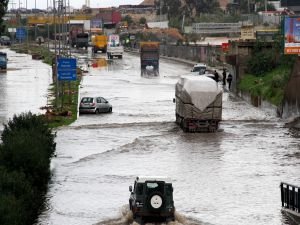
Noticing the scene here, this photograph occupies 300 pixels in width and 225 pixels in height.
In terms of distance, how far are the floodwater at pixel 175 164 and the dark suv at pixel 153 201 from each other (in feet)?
4.49

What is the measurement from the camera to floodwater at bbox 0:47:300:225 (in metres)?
36.9

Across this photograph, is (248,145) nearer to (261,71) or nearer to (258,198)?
(258,198)

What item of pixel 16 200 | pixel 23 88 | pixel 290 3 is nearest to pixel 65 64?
pixel 23 88

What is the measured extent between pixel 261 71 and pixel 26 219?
62133mm

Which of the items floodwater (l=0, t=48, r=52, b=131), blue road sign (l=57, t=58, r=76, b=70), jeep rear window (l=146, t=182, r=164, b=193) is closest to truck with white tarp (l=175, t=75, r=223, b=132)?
floodwater (l=0, t=48, r=52, b=131)

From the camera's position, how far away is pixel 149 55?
128 metres

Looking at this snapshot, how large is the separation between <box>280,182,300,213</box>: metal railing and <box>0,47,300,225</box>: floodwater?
1.70 feet

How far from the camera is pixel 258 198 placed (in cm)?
3925

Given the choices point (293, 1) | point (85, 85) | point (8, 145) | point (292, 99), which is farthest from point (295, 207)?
point (293, 1)

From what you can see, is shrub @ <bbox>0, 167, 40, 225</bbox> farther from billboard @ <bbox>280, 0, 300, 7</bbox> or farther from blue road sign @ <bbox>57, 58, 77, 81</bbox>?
billboard @ <bbox>280, 0, 300, 7</bbox>

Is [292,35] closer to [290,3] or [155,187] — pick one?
[155,187]

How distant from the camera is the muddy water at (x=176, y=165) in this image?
121 feet

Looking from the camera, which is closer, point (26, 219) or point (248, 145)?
point (26, 219)

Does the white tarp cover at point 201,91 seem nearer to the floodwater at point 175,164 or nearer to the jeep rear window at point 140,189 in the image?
the floodwater at point 175,164
